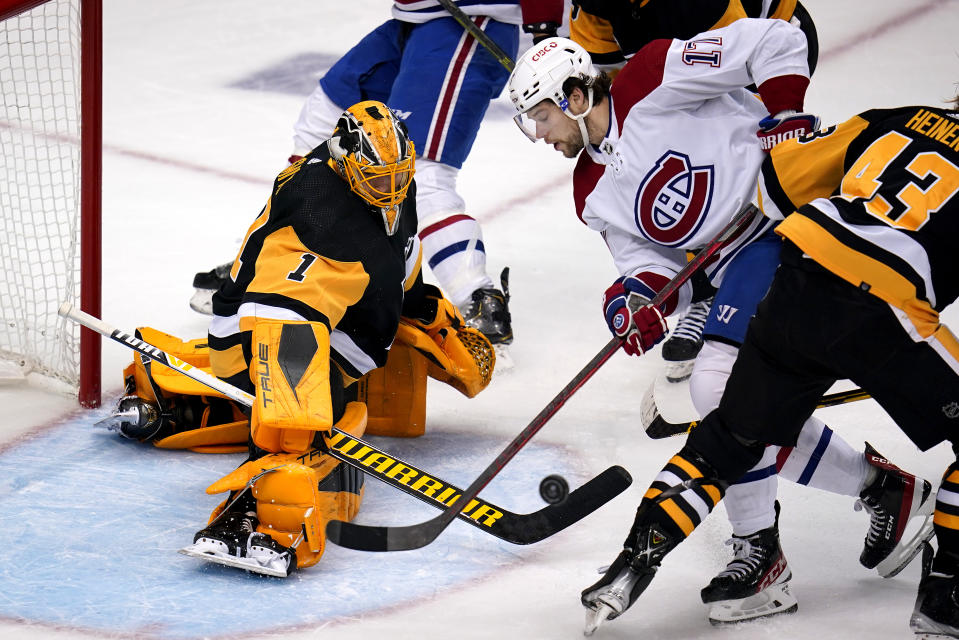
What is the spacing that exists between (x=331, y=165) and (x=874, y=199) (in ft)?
4.04

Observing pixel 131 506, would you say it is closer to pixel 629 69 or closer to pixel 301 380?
pixel 301 380

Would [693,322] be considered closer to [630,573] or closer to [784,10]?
[784,10]

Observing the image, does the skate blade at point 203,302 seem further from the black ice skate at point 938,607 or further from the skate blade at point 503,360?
the black ice skate at point 938,607

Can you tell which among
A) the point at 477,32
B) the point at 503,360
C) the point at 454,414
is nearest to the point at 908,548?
the point at 454,414

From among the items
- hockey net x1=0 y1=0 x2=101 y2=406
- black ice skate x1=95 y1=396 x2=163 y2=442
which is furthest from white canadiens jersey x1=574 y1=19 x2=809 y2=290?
hockey net x1=0 y1=0 x2=101 y2=406

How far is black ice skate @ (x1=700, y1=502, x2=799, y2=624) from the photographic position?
95.5 inches

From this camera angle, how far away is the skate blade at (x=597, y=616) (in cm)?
227

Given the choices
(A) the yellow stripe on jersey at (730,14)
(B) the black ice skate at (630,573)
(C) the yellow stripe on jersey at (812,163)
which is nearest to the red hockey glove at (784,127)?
(C) the yellow stripe on jersey at (812,163)

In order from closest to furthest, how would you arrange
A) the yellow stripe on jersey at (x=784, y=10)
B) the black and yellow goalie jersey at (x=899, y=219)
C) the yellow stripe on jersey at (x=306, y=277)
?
the black and yellow goalie jersey at (x=899, y=219), the yellow stripe on jersey at (x=306, y=277), the yellow stripe on jersey at (x=784, y=10)

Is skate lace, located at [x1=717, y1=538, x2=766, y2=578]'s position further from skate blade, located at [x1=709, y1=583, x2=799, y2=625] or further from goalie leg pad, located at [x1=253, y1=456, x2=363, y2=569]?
goalie leg pad, located at [x1=253, y1=456, x2=363, y2=569]

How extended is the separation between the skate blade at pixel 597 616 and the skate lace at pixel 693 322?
53.1 inches

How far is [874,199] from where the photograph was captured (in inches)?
81.5

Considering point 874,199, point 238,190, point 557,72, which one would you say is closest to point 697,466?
point 874,199

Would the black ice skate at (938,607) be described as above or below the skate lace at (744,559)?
above
